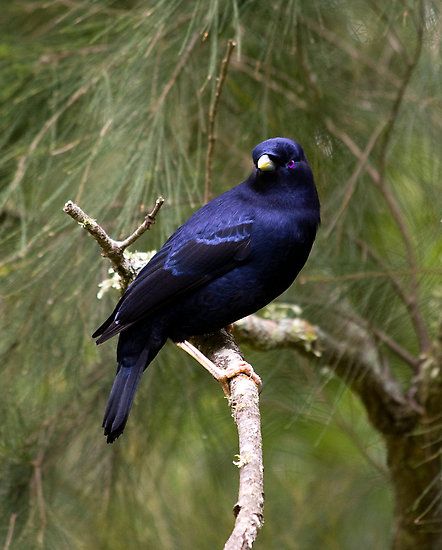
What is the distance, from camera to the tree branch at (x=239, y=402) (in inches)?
68.3

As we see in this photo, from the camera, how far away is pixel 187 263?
2.96m

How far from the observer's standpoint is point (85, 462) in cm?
330

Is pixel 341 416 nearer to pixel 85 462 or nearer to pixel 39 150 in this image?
pixel 85 462

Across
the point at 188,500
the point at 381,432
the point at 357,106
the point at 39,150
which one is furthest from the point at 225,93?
the point at 188,500

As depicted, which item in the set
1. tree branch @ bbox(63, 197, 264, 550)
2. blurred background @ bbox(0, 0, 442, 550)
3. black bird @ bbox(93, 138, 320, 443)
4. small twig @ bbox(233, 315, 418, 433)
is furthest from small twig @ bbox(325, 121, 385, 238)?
tree branch @ bbox(63, 197, 264, 550)

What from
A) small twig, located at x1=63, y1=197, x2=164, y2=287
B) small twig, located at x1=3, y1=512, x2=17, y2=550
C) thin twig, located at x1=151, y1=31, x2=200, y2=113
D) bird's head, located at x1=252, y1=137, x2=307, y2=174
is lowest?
small twig, located at x1=3, y1=512, x2=17, y2=550

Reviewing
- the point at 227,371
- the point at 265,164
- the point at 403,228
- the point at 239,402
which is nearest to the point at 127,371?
the point at 227,371

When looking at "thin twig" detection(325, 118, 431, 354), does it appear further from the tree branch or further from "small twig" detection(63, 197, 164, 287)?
"small twig" detection(63, 197, 164, 287)

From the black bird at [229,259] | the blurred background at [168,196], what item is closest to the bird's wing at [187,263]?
the black bird at [229,259]

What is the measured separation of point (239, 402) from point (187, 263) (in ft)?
2.22

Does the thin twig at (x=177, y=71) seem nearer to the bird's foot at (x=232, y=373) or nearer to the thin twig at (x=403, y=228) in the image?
the thin twig at (x=403, y=228)

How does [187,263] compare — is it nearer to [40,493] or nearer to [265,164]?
[265,164]

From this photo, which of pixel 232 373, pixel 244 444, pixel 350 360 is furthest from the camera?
pixel 350 360

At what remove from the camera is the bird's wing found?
2.91m
